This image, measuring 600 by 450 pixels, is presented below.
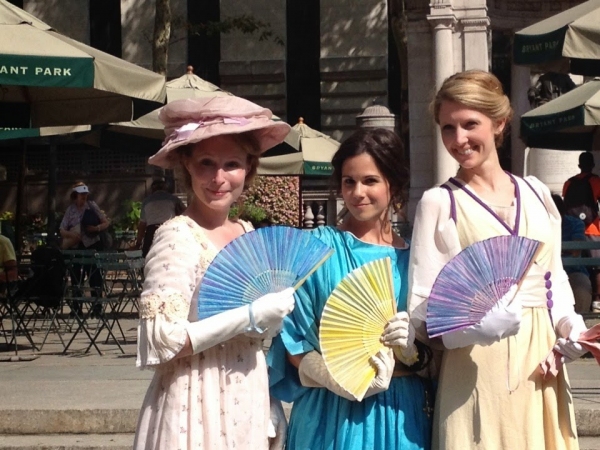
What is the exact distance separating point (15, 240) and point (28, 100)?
24.9ft

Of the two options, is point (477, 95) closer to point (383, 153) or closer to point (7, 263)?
point (383, 153)

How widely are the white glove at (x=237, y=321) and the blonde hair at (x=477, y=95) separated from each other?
0.90 metres

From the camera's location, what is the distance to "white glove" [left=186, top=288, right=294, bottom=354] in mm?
3615

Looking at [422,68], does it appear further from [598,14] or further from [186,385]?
[186,385]

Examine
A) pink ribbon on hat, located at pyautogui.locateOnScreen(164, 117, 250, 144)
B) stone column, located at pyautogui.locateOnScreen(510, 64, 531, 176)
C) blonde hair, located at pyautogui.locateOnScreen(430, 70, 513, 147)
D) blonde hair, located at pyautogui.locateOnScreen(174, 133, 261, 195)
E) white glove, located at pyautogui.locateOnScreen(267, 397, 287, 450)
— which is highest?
stone column, located at pyautogui.locateOnScreen(510, 64, 531, 176)

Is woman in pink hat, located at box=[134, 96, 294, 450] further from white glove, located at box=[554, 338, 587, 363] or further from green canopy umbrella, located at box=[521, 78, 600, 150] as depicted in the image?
green canopy umbrella, located at box=[521, 78, 600, 150]

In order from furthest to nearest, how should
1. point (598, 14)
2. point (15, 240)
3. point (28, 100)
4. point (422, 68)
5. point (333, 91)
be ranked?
point (333, 91), point (422, 68), point (15, 240), point (28, 100), point (598, 14)

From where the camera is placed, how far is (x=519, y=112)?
22078mm

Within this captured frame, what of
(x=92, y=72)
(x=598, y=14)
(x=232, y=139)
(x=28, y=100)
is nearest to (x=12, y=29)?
(x=92, y=72)

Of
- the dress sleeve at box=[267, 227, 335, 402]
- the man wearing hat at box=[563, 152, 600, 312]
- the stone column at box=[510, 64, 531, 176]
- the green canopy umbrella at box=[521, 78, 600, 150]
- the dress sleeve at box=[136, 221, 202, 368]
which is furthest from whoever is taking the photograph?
the stone column at box=[510, 64, 531, 176]

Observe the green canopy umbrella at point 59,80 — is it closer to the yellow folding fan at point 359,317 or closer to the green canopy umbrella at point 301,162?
the yellow folding fan at point 359,317

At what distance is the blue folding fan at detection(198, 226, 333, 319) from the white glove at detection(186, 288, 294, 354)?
1.8 inches

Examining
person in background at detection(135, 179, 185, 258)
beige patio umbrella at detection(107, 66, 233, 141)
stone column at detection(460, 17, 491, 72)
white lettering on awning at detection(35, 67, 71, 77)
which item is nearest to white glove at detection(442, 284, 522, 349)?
white lettering on awning at detection(35, 67, 71, 77)

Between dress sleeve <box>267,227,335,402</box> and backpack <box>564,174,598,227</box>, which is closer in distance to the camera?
dress sleeve <box>267,227,335,402</box>
